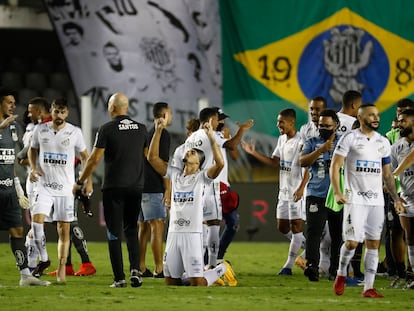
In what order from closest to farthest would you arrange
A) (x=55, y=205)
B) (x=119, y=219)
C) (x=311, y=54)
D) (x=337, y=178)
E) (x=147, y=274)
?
1. (x=337, y=178)
2. (x=119, y=219)
3. (x=55, y=205)
4. (x=147, y=274)
5. (x=311, y=54)

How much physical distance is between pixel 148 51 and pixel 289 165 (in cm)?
779

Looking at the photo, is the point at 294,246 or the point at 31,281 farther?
the point at 294,246

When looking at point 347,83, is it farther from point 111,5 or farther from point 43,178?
point 43,178

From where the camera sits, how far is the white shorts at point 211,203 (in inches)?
585

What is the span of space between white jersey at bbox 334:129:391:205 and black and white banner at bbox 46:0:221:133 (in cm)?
1022

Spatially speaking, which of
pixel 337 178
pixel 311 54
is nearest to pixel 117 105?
pixel 337 178

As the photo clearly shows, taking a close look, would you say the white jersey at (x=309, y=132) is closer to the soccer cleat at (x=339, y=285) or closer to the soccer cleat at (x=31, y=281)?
the soccer cleat at (x=339, y=285)

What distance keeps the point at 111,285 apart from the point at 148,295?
1.09 meters

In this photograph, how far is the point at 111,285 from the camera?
43.5ft

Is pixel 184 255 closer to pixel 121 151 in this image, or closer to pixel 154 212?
pixel 121 151

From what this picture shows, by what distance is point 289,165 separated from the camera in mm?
15461

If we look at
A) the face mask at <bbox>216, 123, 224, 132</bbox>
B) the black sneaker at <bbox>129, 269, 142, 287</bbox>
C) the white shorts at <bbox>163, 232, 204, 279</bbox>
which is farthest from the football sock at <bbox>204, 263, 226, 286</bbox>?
the face mask at <bbox>216, 123, 224, 132</bbox>

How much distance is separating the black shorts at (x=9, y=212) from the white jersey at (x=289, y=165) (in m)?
3.67

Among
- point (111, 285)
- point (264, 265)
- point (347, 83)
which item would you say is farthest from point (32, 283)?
point (347, 83)
